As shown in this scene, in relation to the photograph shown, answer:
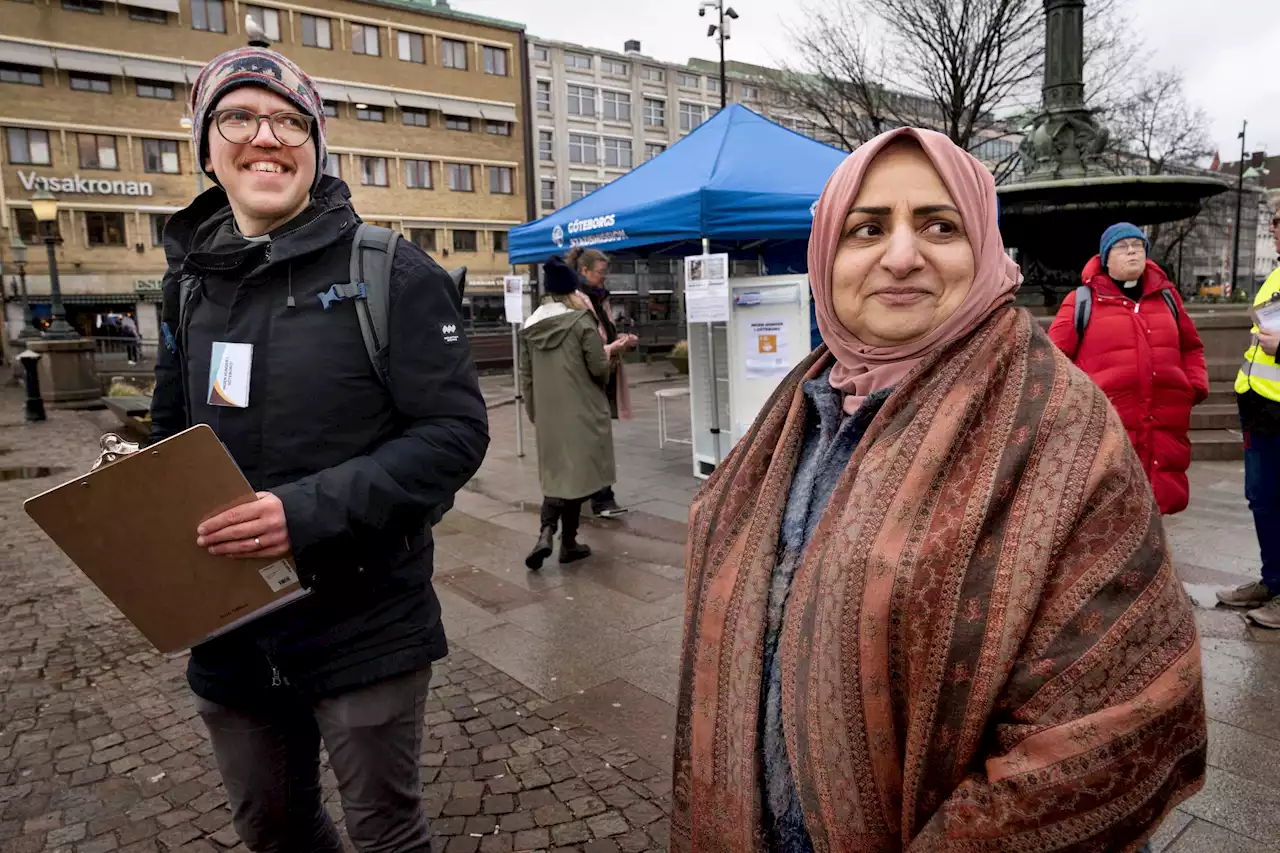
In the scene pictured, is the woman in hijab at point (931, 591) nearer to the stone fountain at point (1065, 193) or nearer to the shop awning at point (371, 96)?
the stone fountain at point (1065, 193)

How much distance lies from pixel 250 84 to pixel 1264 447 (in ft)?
15.0

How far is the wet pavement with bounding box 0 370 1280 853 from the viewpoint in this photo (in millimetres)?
2850

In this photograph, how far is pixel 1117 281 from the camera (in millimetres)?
4273

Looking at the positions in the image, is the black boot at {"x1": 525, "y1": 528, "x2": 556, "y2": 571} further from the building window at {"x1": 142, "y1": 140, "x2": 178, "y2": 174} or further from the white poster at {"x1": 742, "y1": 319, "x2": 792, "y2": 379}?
the building window at {"x1": 142, "y1": 140, "x2": 178, "y2": 174}

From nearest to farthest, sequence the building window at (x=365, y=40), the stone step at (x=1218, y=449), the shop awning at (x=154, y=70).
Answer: the stone step at (x=1218, y=449), the shop awning at (x=154, y=70), the building window at (x=365, y=40)

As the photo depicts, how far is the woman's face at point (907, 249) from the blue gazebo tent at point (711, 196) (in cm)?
566

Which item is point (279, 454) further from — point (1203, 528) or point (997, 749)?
point (1203, 528)

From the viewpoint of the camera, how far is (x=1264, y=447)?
4.16 m

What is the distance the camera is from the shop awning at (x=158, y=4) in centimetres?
3697

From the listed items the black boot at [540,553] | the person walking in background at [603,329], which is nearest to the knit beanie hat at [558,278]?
the person walking in background at [603,329]

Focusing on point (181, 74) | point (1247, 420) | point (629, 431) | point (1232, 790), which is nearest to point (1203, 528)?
point (1247, 420)

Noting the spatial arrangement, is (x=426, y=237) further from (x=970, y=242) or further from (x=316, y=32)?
(x=970, y=242)

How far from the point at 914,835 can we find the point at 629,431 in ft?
34.8

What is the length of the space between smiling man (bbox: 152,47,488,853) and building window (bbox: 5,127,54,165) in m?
43.3
